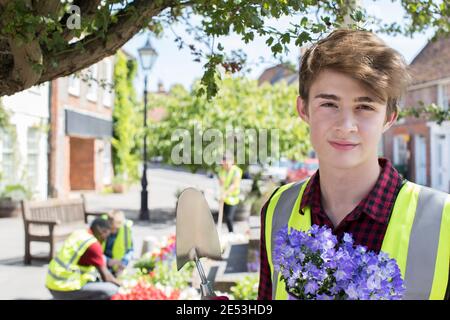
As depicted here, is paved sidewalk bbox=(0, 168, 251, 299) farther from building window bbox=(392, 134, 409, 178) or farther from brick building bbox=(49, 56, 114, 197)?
building window bbox=(392, 134, 409, 178)

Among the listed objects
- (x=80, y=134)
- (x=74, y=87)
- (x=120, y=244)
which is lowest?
(x=120, y=244)

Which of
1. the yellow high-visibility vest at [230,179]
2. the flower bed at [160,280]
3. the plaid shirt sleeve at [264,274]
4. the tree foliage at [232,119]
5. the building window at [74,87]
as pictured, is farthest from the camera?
the building window at [74,87]

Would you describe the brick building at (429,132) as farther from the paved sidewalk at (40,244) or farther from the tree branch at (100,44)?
the tree branch at (100,44)

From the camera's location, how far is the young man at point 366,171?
1374 mm

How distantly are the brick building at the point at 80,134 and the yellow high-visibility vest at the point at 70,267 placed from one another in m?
12.6

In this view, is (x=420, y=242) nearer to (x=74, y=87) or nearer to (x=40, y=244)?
(x=40, y=244)

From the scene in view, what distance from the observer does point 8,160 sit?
16375 mm

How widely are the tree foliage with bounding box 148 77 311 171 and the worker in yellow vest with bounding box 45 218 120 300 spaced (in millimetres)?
7926

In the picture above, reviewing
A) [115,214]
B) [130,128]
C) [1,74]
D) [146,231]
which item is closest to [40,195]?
[146,231]

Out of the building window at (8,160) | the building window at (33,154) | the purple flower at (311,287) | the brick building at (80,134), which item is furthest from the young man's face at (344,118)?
the building window at (33,154)

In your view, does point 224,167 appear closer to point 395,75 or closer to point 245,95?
point 245,95

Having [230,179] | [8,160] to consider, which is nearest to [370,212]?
[230,179]

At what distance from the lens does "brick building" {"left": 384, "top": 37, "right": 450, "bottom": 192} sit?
2452 centimetres

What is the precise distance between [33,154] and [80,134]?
3822 mm
